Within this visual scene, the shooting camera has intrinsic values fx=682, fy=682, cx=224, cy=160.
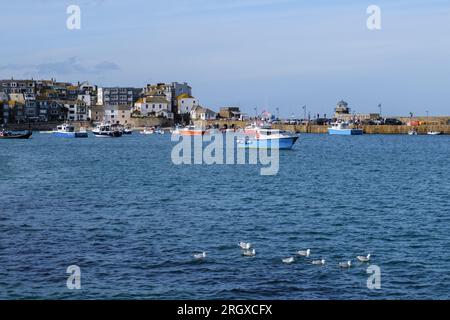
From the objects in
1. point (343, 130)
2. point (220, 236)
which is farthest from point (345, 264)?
point (343, 130)

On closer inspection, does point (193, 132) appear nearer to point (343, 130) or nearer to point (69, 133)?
point (69, 133)

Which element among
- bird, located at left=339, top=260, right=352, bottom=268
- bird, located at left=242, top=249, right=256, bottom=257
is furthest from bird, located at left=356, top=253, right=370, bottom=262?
bird, located at left=242, top=249, right=256, bottom=257

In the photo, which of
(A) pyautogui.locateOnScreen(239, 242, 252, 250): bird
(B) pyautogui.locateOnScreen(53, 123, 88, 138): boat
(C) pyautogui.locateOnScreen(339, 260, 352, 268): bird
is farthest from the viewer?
(B) pyautogui.locateOnScreen(53, 123, 88, 138): boat

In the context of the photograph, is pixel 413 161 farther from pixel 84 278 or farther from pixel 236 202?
pixel 84 278

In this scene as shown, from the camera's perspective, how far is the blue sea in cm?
1955

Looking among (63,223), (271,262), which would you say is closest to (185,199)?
(63,223)

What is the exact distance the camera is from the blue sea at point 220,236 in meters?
19.5

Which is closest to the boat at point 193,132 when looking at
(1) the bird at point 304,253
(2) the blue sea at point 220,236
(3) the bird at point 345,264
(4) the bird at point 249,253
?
(2) the blue sea at point 220,236

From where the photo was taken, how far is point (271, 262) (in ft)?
74.3

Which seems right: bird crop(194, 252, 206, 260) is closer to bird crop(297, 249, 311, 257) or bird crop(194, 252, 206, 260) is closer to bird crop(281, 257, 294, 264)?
bird crop(281, 257, 294, 264)

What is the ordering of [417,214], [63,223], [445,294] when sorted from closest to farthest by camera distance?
[445,294] → [63,223] → [417,214]
